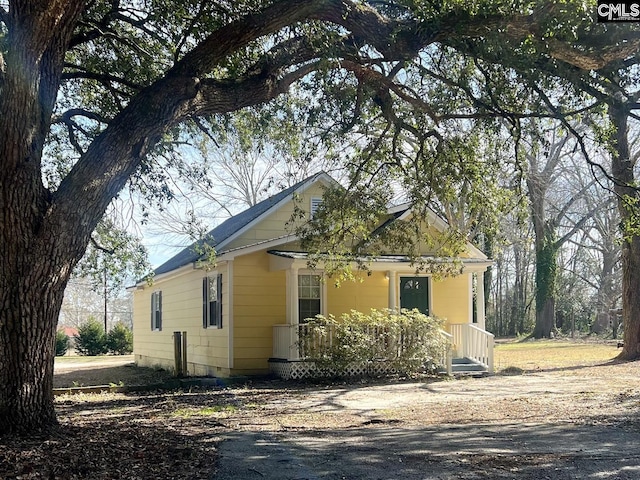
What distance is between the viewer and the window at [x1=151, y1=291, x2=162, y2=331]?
22.1 meters

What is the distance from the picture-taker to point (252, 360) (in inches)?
611

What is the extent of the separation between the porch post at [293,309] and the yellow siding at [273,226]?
147cm

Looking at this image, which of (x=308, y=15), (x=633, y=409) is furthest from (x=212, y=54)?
(x=633, y=409)

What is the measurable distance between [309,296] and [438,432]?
357 inches

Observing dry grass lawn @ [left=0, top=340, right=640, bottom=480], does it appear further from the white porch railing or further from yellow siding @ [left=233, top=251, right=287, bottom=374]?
yellow siding @ [left=233, top=251, right=287, bottom=374]

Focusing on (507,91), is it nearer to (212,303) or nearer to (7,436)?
(7,436)

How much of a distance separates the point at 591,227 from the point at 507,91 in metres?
30.9

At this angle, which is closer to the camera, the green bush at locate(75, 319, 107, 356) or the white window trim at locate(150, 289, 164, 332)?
the white window trim at locate(150, 289, 164, 332)

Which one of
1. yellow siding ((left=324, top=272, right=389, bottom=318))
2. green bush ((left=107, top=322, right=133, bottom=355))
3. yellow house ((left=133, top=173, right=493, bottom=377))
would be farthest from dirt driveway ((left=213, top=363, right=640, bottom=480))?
green bush ((left=107, top=322, right=133, bottom=355))

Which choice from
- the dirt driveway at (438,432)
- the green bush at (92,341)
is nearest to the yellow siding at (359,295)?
the dirt driveway at (438,432)

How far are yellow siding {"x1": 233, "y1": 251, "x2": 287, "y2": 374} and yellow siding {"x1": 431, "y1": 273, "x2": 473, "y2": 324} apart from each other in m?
4.34

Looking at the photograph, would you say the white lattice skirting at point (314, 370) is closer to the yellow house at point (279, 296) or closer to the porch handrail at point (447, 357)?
the yellow house at point (279, 296)

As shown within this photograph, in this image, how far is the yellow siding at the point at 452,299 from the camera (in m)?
17.5

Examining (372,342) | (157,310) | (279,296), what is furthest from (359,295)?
(157,310)
